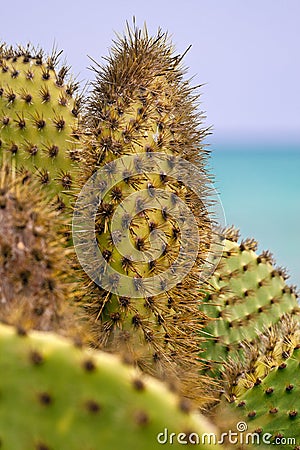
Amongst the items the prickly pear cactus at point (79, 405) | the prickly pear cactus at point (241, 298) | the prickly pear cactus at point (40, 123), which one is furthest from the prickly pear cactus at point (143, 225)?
the prickly pear cactus at point (79, 405)

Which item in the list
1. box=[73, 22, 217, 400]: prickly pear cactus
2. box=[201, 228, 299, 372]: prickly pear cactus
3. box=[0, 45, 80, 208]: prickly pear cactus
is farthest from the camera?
box=[201, 228, 299, 372]: prickly pear cactus

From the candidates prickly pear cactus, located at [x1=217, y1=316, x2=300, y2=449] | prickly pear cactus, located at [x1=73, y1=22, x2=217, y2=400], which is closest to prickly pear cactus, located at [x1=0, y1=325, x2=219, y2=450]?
prickly pear cactus, located at [x1=73, y1=22, x2=217, y2=400]

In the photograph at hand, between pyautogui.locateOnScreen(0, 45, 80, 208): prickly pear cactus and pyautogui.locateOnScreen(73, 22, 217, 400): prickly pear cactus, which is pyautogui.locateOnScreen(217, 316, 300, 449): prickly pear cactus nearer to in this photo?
pyautogui.locateOnScreen(73, 22, 217, 400): prickly pear cactus

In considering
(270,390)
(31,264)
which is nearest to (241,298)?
(270,390)

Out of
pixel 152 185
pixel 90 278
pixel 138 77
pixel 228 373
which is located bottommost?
pixel 228 373

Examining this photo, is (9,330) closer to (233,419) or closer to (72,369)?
(72,369)

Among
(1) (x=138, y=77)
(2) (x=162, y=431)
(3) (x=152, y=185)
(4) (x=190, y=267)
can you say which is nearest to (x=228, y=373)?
(4) (x=190, y=267)

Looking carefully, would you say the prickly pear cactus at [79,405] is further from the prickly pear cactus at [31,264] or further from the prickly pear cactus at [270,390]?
the prickly pear cactus at [270,390]
